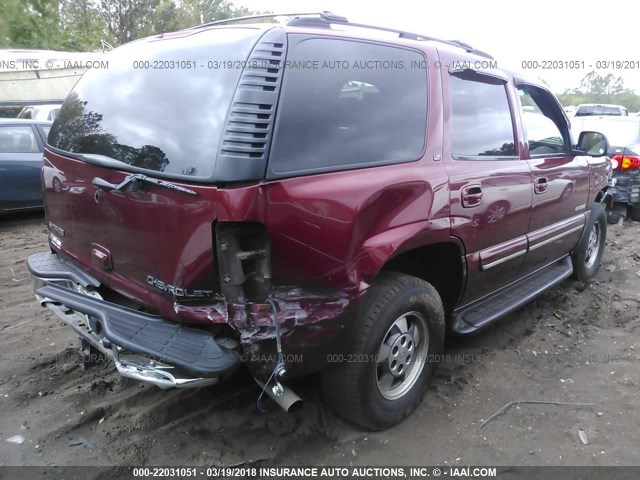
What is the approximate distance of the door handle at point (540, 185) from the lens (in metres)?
3.59

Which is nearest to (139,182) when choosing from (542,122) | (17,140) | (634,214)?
(542,122)

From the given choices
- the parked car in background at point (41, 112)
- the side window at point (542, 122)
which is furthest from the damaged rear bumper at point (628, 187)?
the parked car in background at point (41, 112)

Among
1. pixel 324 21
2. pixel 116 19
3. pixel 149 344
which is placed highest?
pixel 116 19

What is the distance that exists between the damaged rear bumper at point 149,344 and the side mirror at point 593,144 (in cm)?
369

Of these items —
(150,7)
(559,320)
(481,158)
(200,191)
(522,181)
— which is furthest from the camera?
(150,7)

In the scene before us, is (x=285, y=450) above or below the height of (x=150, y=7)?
below

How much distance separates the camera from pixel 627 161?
24.4ft

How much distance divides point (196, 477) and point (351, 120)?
187cm

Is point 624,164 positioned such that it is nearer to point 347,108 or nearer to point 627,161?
point 627,161

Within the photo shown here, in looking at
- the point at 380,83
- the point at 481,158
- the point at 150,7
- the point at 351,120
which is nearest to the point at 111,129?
the point at 351,120

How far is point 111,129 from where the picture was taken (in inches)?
101

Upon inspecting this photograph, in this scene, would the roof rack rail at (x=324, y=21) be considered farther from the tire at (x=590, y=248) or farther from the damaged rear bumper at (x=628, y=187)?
the damaged rear bumper at (x=628, y=187)

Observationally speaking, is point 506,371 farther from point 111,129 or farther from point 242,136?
point 111,129

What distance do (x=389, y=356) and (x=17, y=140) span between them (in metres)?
7.03
